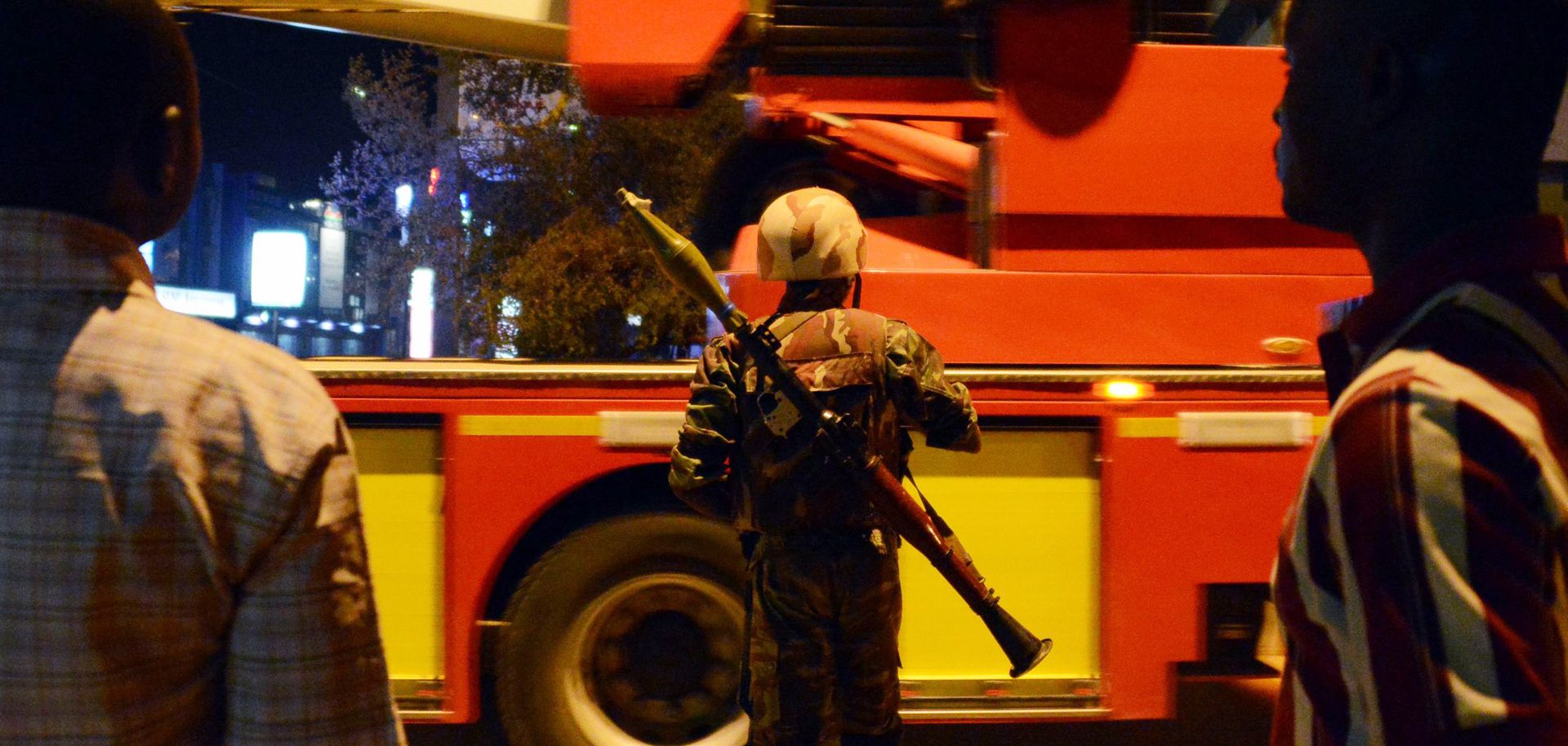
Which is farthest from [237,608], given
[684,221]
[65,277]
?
[684,221]

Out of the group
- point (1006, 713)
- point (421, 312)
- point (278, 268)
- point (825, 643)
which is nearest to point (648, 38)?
point (825, 643)

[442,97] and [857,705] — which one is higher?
[442,97]

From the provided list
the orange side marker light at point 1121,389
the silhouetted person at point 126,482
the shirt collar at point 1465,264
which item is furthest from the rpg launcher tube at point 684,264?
the shirt collar at point 1465,264

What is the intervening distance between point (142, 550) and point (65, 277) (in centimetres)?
29

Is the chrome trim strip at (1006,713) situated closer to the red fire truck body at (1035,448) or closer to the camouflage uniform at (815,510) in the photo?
the red fire truck body at (1035,448)

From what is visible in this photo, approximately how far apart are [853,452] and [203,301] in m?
38.2

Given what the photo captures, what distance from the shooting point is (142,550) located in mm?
1284

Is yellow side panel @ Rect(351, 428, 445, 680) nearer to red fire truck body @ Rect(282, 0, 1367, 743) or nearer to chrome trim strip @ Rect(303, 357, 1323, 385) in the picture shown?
red fire truck body @ Rect(282, 0, 1367, 743)

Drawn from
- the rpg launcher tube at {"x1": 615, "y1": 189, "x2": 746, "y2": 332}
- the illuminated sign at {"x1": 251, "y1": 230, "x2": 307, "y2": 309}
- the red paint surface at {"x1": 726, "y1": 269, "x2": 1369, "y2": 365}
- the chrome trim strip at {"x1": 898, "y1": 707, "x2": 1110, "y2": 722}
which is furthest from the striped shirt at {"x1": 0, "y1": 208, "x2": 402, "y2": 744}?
the illuminated sign at {"x1": 251, "y1": 230, "x2": 307, "y2": 309}

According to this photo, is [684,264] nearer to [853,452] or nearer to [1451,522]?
[853,452]

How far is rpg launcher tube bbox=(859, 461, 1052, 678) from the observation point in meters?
3.32

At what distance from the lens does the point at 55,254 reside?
52.0 inches

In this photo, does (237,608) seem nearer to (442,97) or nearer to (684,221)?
(684,221)

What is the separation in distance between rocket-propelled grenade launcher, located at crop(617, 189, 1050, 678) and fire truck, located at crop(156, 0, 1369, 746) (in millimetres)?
538
